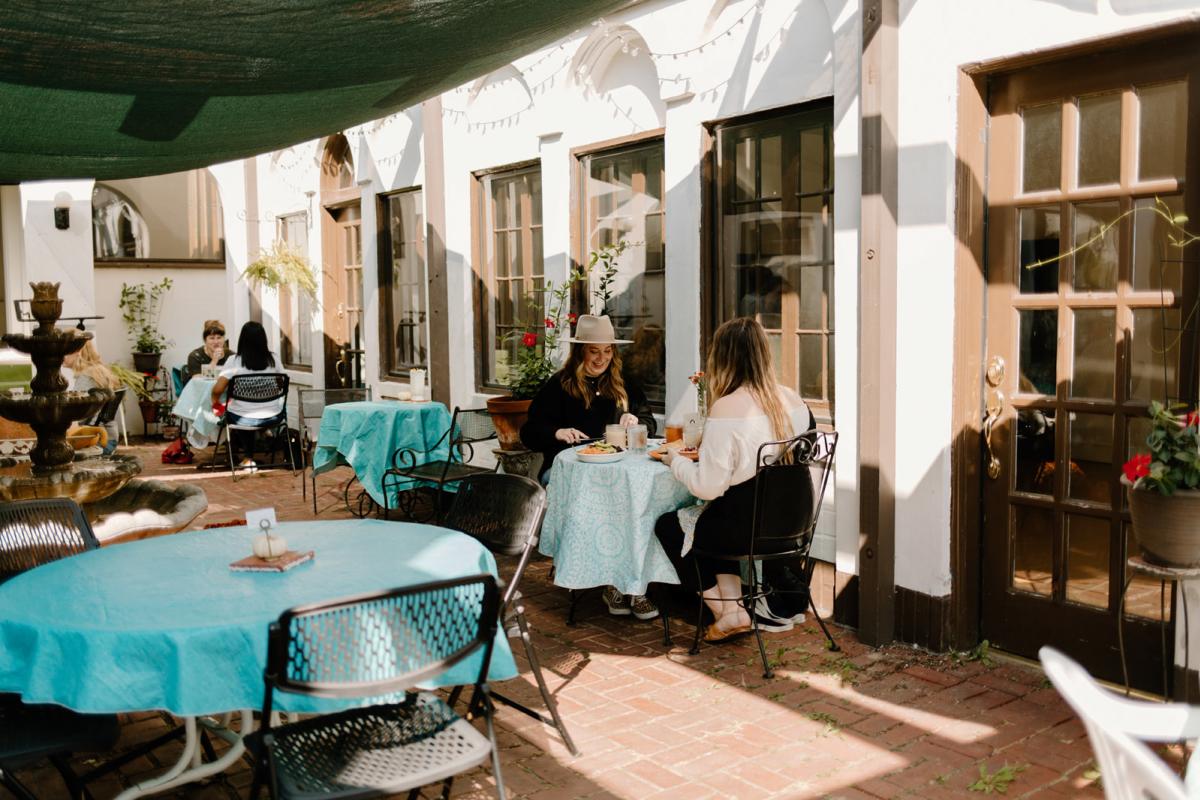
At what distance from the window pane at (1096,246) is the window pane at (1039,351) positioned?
199 millimetres

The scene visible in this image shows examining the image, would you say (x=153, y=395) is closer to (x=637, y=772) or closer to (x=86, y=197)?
(x=86, y=197)

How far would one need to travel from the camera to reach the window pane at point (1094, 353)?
13.5ft

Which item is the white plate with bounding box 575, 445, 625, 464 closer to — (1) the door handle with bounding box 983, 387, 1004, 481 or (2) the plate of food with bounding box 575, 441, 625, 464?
(2) the plate of food with bounding box 575, 441, 625, 464

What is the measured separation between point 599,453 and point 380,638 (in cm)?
251

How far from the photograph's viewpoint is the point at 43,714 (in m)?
2.87

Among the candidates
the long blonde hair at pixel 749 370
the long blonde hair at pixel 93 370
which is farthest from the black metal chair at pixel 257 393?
the long blonde hair at pixel 749 370

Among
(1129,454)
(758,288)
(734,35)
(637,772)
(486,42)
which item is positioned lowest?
(637,772)

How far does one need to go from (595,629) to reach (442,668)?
266cm

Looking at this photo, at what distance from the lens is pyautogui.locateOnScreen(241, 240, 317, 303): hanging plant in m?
10.7

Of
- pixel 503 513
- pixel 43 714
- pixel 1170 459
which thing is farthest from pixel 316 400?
pixel 1170 459

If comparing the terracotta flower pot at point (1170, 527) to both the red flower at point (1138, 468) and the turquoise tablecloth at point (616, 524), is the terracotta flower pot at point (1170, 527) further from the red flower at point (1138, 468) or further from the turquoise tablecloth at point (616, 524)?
the turquoise tablecloth at point (616, 524)

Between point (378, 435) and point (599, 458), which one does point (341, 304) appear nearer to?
point (378, 435)

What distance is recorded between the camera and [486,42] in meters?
3.73

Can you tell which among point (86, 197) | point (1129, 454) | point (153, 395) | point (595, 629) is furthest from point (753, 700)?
point (153, 395)
